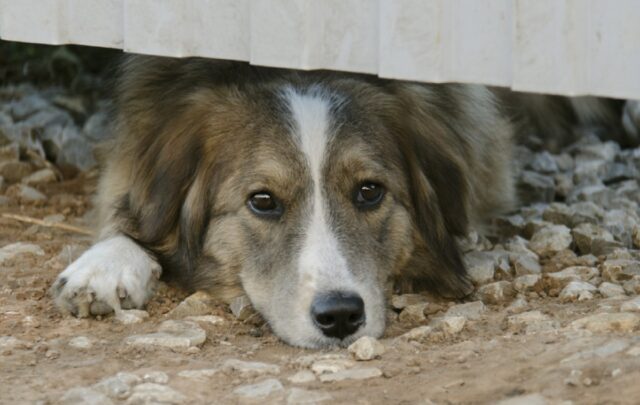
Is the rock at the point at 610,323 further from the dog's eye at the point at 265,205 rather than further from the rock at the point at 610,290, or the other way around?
the dog's eye at the point at 265,205

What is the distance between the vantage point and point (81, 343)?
3777 mm

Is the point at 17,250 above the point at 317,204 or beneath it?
beneath

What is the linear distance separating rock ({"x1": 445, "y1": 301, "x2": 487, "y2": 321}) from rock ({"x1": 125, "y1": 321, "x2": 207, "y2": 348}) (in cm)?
90

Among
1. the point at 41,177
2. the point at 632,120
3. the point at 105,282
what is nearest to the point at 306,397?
the point at 105,282

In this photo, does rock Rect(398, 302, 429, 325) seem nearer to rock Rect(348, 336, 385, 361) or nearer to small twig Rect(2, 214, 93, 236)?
rock Rect(348, 336, 385, 361)

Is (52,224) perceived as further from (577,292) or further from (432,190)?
(577,292)

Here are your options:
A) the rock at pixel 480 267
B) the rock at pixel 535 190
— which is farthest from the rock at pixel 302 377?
the rock at pixel 535 190

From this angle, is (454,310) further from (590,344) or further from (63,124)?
(63,124)

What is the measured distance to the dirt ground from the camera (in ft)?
10.3

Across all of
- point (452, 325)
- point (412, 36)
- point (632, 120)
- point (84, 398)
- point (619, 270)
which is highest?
point (412, 36)

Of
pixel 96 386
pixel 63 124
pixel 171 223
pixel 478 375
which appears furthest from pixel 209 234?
→ pixel 63 124

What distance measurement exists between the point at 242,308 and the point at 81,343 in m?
0.69

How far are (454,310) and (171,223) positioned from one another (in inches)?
47.8

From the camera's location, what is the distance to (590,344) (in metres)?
3.36
